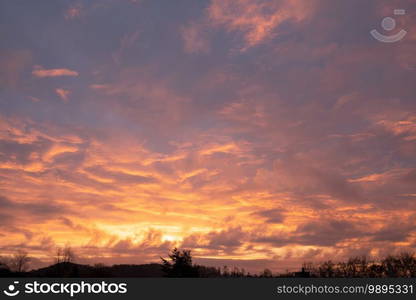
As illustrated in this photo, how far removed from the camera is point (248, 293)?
37.4m

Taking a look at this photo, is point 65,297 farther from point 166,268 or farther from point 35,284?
point 166,268

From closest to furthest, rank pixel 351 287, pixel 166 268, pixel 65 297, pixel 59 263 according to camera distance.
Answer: pixel 65 297
pixel 351 287
pixel 166 268
pixel 59 263

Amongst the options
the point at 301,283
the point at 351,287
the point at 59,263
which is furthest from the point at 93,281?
the point at 59,263

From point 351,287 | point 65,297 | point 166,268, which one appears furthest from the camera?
point 166,268

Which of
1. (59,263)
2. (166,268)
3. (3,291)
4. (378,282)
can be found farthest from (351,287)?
(59,263)

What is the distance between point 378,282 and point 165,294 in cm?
1931

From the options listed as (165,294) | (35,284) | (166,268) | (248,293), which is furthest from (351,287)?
(166,268)

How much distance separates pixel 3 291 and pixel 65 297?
6.41 m

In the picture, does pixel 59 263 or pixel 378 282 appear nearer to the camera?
pixel 378 282

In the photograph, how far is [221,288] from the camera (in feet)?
124

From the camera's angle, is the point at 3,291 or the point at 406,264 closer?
the point at 3,291

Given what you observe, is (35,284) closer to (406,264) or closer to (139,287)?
(139,287)

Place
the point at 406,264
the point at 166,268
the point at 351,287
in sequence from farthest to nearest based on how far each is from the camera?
the point at 406,264, the point at 166,268, the point at 351,287

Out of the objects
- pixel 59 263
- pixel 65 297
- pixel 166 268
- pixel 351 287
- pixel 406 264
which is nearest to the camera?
pixel 65 297
